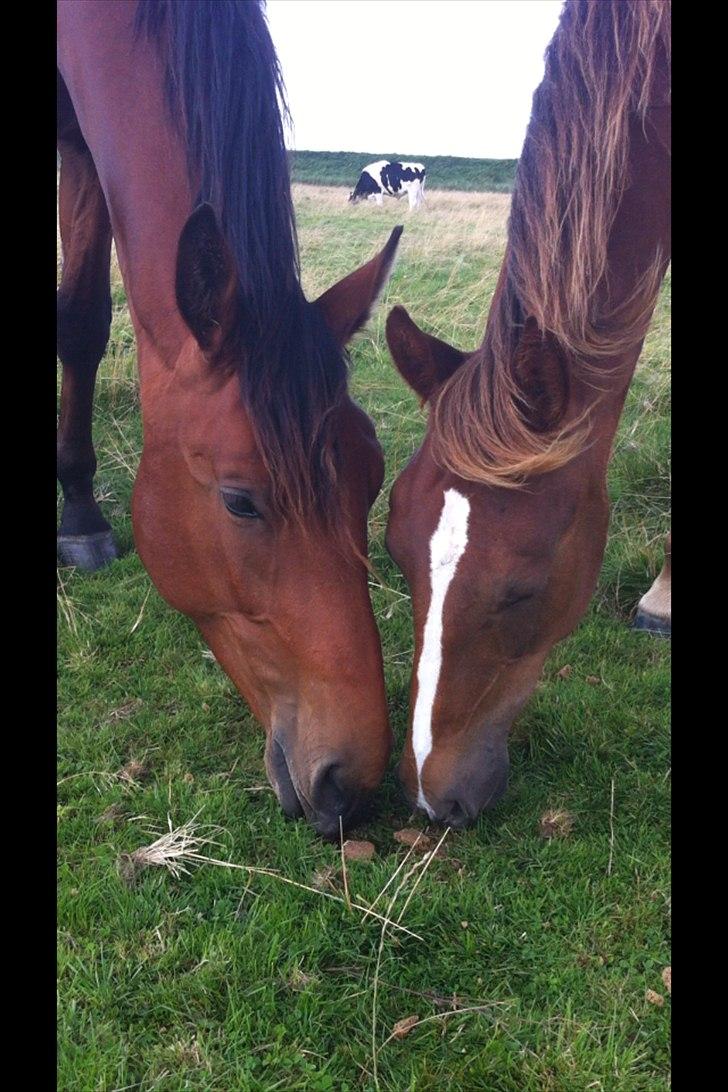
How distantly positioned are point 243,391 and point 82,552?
2.50 meters

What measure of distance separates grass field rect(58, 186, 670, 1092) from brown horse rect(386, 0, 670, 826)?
356mm

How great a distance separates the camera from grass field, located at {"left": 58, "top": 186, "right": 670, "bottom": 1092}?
1.99 m

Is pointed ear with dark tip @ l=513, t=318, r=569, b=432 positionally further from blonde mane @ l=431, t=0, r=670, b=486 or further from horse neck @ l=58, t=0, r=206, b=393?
horse neck @ l=58, t=0, r=206, b=393

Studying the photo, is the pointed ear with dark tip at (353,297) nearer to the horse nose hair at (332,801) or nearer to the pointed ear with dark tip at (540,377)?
the pointed ear with dark tip at (540,377)

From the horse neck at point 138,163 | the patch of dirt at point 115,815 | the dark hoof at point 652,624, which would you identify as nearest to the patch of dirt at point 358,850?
the patch of dirt at point 115,815

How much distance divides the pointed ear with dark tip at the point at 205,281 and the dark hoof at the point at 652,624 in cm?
257

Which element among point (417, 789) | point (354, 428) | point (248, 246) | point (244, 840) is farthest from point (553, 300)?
point (244, 840)

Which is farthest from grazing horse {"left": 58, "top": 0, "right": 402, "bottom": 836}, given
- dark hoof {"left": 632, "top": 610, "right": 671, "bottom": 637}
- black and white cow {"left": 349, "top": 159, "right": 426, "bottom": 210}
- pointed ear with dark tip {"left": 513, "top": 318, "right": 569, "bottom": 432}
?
black and white cow {"left": 349, "top": 159, "right": 426, "bottom": 210}

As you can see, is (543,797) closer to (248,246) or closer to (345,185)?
(248,246)

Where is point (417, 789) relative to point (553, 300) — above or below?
below

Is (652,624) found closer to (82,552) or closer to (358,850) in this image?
(358,850)

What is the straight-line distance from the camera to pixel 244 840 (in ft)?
8.75

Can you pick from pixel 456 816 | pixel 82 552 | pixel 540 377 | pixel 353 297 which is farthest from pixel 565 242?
pixel 82 552
